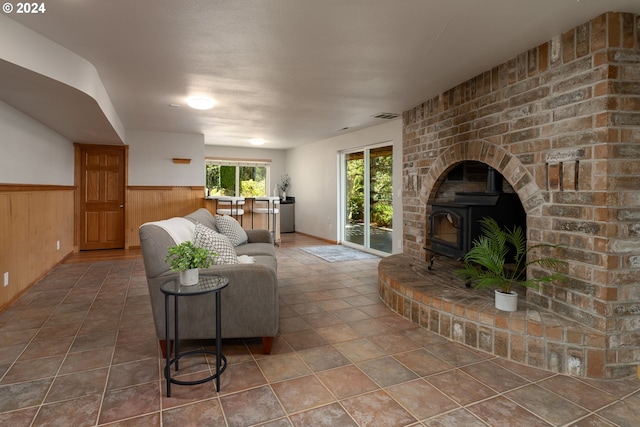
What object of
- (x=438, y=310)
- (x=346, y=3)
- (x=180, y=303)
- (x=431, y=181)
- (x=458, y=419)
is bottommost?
(x=458, y=419)

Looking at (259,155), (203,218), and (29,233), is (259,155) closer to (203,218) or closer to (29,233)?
(203,218)

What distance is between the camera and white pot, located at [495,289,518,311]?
2.42 meters

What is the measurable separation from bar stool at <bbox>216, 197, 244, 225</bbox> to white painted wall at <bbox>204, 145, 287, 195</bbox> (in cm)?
214

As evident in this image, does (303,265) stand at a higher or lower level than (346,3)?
lower

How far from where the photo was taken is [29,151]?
4.03 metres

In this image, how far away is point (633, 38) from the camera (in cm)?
213

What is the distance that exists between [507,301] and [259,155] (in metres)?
7.47

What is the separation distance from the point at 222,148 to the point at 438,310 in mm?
7113

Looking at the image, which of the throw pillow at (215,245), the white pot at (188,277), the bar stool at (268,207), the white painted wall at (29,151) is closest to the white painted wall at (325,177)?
the bar stool at (268,207)

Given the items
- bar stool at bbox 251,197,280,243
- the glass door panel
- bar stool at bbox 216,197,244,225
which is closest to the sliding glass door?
the glass door panel

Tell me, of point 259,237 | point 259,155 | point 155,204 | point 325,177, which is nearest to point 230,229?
point 259,237

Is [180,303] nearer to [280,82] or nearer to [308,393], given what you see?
[308,393]

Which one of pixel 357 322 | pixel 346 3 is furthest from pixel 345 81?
pixel 357 322

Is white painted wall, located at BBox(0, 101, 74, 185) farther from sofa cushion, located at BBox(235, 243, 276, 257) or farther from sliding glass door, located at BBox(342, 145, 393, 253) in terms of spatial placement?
sliding glass door, located at BBox(342, 145, 393, 253)
